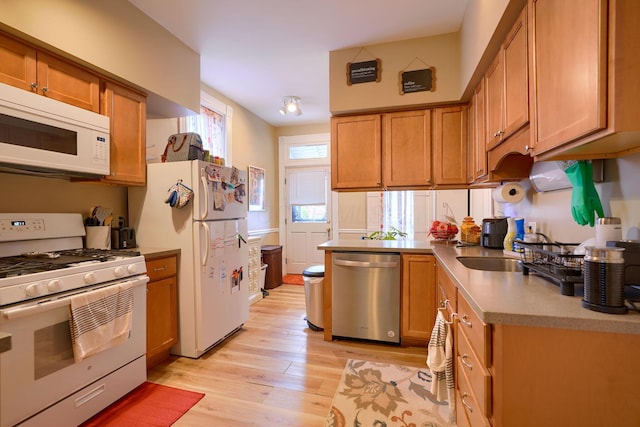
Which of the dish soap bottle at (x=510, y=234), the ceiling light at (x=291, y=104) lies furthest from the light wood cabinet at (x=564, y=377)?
the ceiling light at (x=291, y=104)

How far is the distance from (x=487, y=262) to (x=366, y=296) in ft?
3.58

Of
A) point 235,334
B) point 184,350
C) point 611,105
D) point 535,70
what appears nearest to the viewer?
point 611,105

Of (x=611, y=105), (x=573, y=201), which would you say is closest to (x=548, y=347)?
(x=611, y=105)

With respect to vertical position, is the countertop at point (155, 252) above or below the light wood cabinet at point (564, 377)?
above

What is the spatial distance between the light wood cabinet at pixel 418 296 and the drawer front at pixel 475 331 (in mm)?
1164

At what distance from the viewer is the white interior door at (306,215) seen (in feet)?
18.0

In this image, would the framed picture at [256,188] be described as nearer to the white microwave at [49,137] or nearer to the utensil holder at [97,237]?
the utensil holder at [97,237]

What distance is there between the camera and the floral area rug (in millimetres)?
1771

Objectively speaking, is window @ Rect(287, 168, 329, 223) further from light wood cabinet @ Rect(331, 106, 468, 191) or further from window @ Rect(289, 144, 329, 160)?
light wood cabinet @ Rect(331, 106, 468, 191)

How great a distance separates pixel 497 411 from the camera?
0.92 m

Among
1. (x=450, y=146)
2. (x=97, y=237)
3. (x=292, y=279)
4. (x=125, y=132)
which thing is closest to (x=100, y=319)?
(x=97, y=237)

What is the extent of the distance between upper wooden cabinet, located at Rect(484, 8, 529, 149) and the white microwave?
2566 mm

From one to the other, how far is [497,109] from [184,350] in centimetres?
294

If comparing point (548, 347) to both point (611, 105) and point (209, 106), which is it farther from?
point (209, 106)
